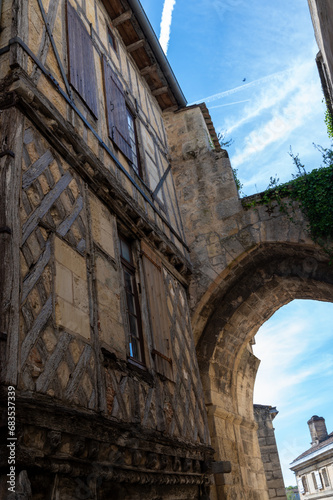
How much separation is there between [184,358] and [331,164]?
11.9 feet

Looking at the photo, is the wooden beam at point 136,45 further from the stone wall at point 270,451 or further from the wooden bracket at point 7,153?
the stone wall at point 270,451

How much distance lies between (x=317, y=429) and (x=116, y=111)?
20294mm

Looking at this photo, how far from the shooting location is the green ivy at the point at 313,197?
6672 mm

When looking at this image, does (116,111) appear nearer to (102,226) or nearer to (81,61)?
(81,61)

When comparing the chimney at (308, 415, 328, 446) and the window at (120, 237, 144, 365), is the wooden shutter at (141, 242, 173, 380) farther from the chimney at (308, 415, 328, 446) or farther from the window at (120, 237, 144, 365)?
the chimney at (308, 415, 328, 446)

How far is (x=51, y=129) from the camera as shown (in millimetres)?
4152

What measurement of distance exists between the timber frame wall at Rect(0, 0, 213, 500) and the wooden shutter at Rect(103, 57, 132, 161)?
1.1 inches

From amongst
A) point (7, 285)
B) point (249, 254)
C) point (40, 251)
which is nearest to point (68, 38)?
point (40, 251)

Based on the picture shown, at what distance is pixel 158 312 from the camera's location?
532 centimetres

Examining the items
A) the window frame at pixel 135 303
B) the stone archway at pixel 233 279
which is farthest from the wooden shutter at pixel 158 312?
the stone archway at pixel 233 279

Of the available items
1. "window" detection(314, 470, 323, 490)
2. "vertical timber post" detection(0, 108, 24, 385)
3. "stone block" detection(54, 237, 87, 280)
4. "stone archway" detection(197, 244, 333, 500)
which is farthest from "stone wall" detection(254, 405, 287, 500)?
"vertical timber post" detection(0, 108, 24, 385)

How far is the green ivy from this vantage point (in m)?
6.67

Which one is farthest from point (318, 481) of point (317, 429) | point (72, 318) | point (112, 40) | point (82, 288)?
point (72, 318)

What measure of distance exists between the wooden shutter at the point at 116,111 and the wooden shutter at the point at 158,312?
135 cm
